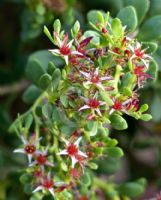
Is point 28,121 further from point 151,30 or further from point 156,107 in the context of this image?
point 156,107

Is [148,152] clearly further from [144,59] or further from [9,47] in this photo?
[144,59]

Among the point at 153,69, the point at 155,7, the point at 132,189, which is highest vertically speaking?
the point at 155,7

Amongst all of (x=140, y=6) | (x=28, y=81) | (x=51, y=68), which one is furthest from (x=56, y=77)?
(x=28, y=81)

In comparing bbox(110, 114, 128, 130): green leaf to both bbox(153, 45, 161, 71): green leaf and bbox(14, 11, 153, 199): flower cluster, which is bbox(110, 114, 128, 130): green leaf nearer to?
bbox(14, 11, 153, 199): flower cluster

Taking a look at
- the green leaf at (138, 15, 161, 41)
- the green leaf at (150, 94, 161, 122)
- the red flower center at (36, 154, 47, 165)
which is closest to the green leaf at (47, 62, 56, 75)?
the red flower center at (36, 154, 47, 165)

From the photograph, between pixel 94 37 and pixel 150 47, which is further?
pixel 150 47

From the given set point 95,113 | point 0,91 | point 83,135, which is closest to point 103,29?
point 95,113
